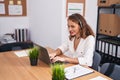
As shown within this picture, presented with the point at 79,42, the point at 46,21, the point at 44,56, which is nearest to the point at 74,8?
the point at 46,21

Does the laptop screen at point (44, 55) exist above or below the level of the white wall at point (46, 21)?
below

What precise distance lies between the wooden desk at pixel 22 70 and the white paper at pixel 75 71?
0.17ft

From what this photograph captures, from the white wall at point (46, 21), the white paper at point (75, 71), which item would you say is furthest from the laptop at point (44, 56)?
the white wall at point (46, 21)

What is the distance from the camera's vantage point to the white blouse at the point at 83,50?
67.3 inches

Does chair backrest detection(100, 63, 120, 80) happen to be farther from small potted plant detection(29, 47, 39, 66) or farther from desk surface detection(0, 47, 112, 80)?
small potted plant detection(29, 47, 39, 66)

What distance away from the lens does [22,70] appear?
1471mm

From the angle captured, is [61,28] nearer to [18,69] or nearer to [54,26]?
[54,26]

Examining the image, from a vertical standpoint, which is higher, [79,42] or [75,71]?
[79,42]

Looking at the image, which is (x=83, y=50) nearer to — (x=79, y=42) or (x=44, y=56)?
(x=79, y=42)

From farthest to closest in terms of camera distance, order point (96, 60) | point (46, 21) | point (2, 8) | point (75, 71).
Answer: point (2, 8) → point (46, 21) → point (96, 60) → point (75, 71)

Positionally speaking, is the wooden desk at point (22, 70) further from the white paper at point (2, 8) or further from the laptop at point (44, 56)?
the white paper at point (2, 8)

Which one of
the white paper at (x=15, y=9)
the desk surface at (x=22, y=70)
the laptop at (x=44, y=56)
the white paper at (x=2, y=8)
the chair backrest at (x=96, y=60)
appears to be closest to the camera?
the desk surface at (x=22, y=70)

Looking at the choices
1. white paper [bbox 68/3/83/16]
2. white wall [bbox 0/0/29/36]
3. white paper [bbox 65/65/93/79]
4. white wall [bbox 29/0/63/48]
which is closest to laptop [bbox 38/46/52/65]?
white paper [bbox 65/65/93/79]

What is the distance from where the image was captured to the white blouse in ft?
5.61
